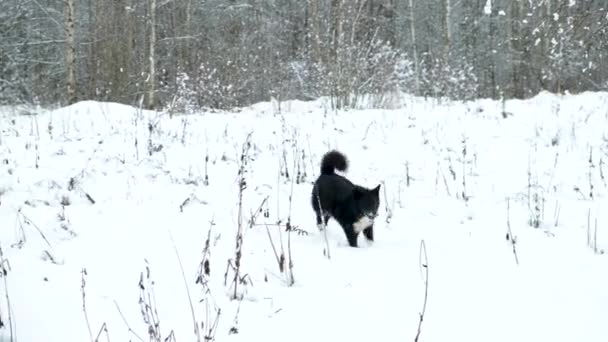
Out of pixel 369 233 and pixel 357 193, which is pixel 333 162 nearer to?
pixel 357 193

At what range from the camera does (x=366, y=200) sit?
460 centimetres

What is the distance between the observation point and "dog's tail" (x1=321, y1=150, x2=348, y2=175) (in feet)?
17.1

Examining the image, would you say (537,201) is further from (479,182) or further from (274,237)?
(274,237)

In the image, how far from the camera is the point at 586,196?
519cm

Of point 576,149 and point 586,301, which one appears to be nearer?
point 586,301

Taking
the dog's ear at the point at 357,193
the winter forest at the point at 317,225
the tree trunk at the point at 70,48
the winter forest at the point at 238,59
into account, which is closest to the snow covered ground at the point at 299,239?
the winter forest at the point at 317,225

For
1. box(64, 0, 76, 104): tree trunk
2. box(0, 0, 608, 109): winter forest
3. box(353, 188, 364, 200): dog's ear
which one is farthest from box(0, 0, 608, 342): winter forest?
box(64, 0, 76, 104): tree trunk

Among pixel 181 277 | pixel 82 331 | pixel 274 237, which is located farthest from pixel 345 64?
pixel 82 331

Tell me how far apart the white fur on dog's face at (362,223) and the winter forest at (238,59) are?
4.07 metres

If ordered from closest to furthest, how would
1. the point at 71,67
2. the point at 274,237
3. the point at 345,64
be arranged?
the point at 274,237, the point at 345,64, the point at 71,67

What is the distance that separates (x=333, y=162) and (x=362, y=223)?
104cm

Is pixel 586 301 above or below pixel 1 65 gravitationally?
below

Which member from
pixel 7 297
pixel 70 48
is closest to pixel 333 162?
pixel 7 297

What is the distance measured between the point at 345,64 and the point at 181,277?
8598mm
